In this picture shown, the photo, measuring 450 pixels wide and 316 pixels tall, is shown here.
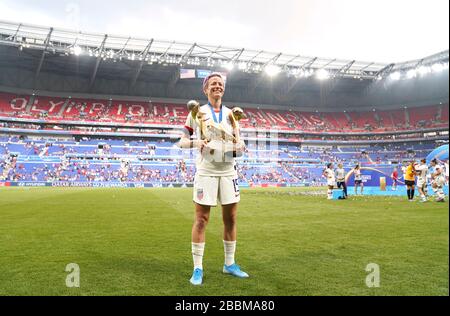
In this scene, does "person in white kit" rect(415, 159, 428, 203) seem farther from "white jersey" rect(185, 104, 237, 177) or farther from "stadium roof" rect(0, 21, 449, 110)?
"stadium roof" rect(0, 21, 449, 110)

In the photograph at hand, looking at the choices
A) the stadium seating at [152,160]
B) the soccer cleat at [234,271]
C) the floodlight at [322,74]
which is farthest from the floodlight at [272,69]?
the soccer cleat at [234,271]

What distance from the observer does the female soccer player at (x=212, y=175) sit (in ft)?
13.1

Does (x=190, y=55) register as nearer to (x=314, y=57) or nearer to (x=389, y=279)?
(x=314, y=57)

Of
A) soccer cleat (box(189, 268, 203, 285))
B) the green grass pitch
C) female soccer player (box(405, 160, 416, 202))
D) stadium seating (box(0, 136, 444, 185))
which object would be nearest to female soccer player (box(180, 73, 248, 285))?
soccer cleat (box(189, 268, 203, 285))

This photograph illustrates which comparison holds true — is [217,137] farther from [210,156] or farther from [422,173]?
[422,173]

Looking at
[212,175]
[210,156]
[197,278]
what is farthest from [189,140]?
[197,278]

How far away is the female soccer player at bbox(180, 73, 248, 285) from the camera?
157 inches

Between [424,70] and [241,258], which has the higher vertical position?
[424,70]

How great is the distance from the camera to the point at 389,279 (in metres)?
3.63

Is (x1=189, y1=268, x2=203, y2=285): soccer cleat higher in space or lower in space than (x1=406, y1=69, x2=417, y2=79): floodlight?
lower

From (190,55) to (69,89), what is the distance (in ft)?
67.3

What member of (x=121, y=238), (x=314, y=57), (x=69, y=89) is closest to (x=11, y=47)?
(x=69, y=89)

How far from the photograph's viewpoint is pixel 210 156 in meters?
4.08

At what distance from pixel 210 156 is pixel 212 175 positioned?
23 centimetres
